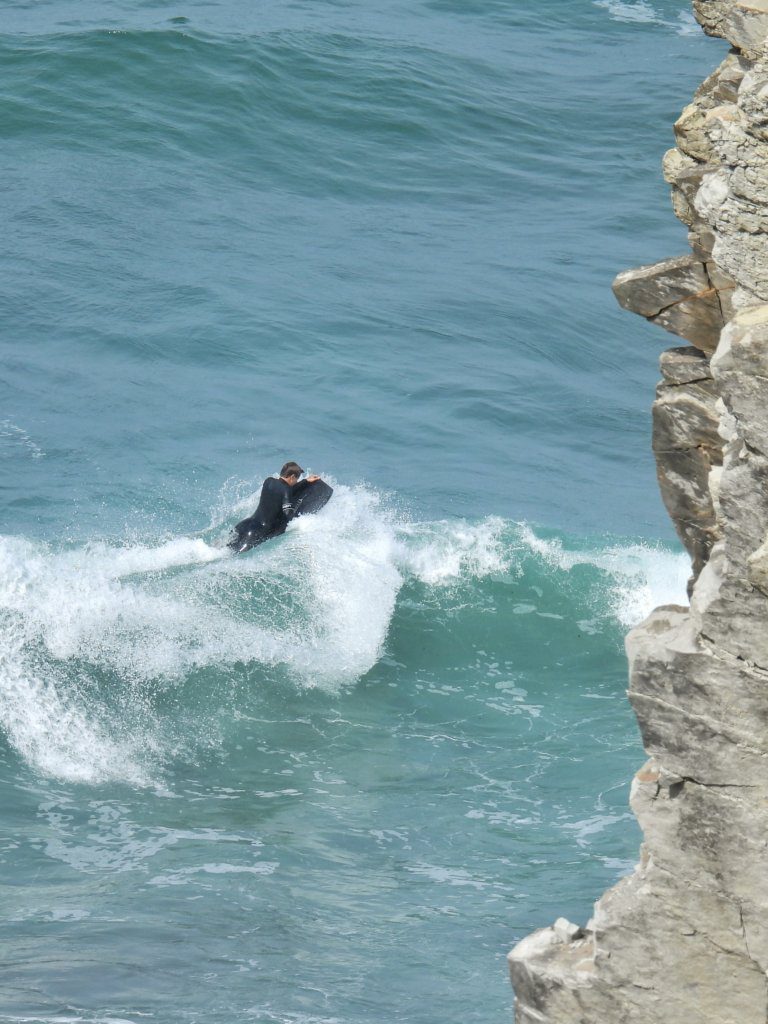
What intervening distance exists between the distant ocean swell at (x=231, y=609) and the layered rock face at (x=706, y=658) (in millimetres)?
7554

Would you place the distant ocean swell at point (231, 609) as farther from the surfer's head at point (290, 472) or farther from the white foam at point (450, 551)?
the surfer's head at point (290, 472)

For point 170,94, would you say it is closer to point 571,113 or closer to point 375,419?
point 571,113

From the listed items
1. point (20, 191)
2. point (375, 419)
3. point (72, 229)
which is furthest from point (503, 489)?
point (20, 191)

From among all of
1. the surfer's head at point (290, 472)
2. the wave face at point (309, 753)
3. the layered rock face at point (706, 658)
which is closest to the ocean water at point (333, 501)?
the wave face at point (309, 753)

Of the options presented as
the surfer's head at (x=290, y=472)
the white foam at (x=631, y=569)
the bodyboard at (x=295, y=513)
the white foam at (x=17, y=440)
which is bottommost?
the white foam at (x=17, y=440)

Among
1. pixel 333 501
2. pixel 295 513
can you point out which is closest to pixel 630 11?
pixel 333 501

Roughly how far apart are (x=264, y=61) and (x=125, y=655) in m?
20.5

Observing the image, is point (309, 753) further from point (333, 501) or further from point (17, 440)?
point (17, 440)

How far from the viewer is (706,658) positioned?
6219mm

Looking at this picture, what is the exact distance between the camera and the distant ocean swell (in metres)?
14.8

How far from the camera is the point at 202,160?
30078 mm

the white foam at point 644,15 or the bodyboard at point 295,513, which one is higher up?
the white foam at point 644,15

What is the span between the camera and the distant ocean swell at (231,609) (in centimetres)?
1483

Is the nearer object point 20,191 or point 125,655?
point 125,655
